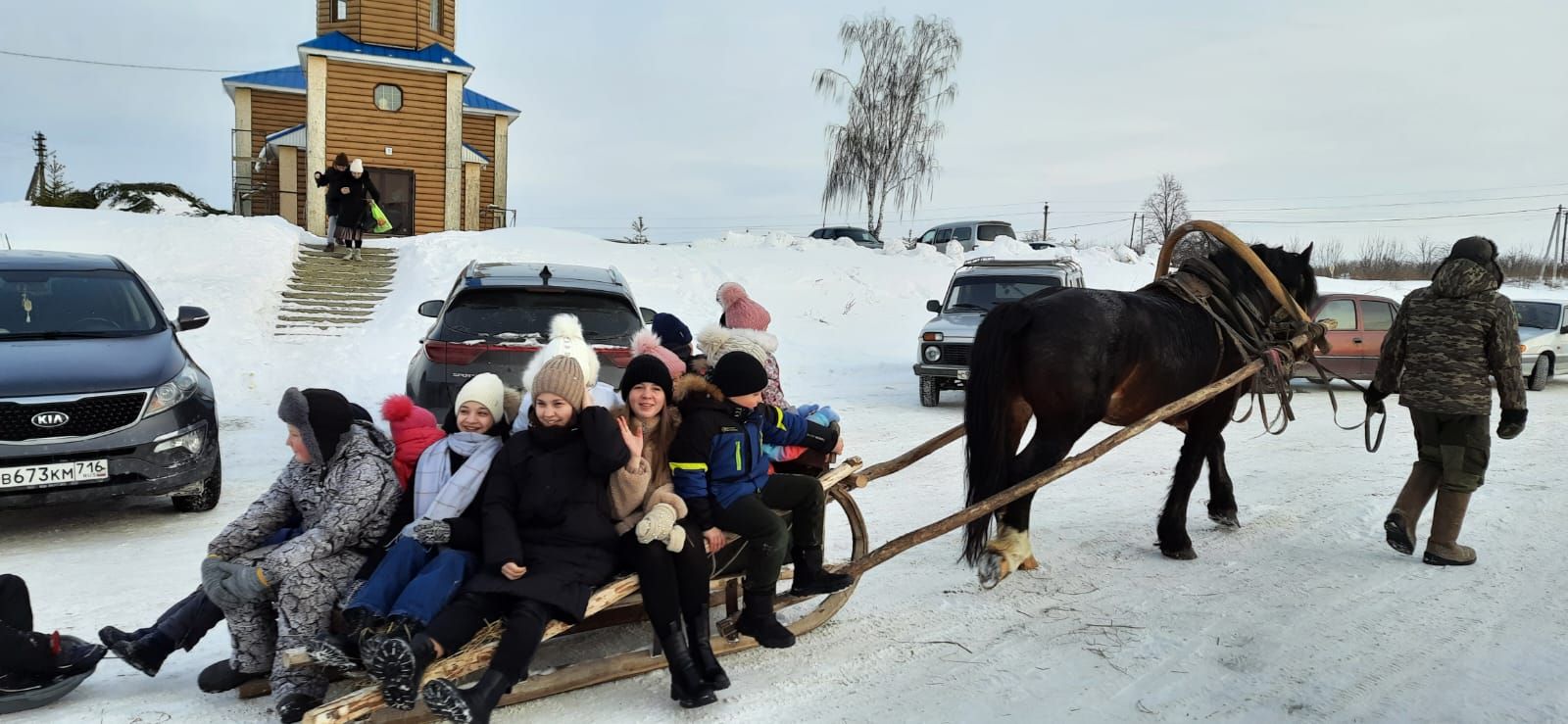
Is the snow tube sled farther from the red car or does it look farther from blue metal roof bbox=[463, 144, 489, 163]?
blue metal roof bbox=[463, 144, 489, 163]

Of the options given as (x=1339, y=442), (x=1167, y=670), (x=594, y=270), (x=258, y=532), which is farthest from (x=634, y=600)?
(x=1339, y=442)

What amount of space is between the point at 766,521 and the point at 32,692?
2624 mm

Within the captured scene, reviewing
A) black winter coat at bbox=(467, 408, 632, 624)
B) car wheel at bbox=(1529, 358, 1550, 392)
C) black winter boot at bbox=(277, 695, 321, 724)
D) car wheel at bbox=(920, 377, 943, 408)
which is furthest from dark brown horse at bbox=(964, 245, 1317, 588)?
car wheel at bbox=(1529, 358, 1550, 392)

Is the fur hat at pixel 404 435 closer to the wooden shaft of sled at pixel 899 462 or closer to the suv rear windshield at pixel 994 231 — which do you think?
the wooden shaft of sled at pixel 899 462

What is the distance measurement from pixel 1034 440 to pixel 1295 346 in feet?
6.61

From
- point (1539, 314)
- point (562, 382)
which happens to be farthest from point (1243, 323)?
point (1539, 314)

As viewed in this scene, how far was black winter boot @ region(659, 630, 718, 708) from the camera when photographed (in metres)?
3.52

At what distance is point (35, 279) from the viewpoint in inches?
261

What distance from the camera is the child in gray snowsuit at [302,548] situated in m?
3.32

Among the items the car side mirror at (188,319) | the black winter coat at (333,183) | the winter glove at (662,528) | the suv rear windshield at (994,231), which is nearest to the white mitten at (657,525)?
the winter glove at (662,528)

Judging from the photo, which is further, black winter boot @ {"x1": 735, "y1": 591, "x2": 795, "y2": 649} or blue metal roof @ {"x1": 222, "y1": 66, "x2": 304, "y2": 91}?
blue metal roof @ {"x1": 222, "y1": 66, "x2": 304, "y2": 91}

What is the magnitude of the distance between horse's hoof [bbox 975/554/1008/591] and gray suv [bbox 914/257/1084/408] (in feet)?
21.0

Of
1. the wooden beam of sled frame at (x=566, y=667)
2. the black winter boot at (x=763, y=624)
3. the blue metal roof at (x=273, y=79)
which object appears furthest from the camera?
the blue metal roof at (x=273, y=79)

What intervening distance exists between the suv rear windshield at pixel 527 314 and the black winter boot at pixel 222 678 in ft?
12.4
